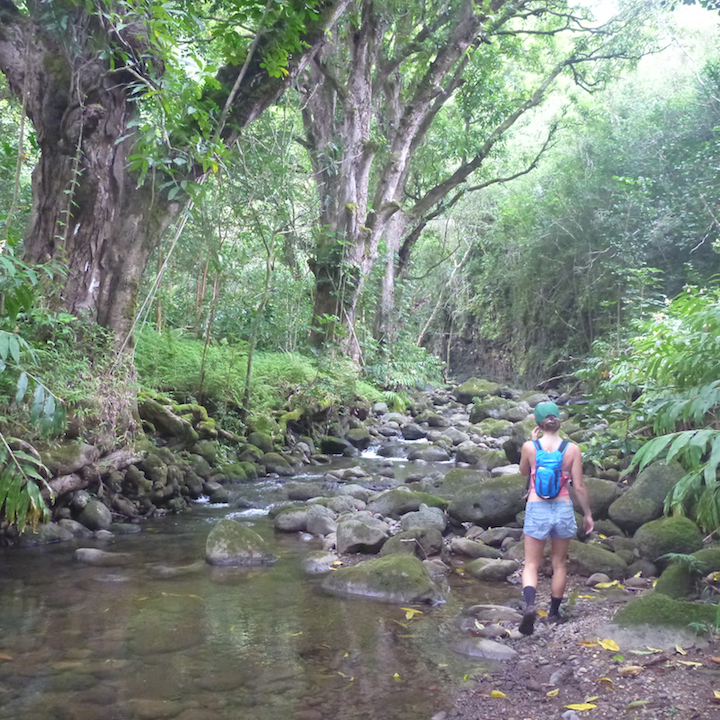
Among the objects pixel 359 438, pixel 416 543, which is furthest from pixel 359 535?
pixel 359 438

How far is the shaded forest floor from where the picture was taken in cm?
295

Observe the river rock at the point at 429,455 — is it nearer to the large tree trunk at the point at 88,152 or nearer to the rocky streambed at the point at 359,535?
the rocky streambed at the point at 359,535

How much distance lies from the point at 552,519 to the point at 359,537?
219cm

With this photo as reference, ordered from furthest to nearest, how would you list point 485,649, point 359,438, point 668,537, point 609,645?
1. point 359,438
2. point 668,537
3. point 485,649
4. point 609,645

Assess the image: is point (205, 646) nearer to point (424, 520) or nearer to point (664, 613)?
point (664, 613)

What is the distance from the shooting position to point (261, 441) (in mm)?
10125

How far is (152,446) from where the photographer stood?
7566mm

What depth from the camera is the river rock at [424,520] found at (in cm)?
644

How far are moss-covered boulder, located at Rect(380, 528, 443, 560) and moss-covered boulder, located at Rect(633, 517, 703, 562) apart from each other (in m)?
1.78

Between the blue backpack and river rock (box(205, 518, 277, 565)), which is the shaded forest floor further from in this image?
river rock (box(205, 518, 277, 565))

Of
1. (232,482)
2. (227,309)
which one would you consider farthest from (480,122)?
(232,482)

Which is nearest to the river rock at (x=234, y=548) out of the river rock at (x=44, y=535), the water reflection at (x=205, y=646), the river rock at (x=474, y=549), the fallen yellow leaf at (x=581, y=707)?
the water reflection at (x=205, y=646)

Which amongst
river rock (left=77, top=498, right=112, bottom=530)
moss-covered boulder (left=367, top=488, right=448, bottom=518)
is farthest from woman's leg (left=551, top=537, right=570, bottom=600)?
river rock (left=77, top=498, right=112, bottom=530)

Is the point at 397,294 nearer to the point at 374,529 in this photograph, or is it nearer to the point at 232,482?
the point at 232,482
